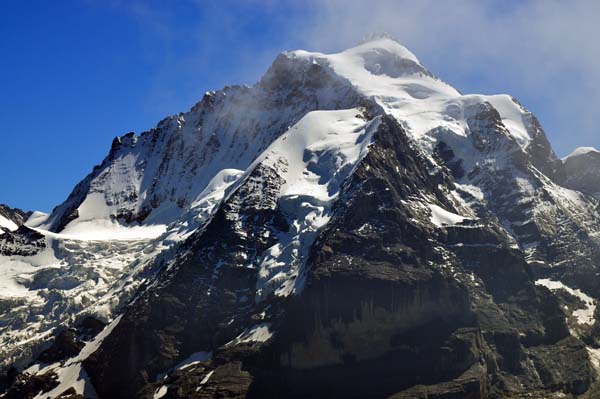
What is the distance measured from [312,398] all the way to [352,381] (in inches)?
379

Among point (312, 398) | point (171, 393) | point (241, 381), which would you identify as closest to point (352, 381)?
point (312, 398)

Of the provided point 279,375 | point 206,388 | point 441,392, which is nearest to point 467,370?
point 441,392

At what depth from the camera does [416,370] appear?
197375mm

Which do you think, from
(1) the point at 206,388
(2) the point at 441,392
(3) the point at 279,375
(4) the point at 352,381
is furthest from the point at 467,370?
(1) the point at 206,388

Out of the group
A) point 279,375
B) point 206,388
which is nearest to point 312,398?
point 279,375

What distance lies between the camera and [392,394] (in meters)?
193

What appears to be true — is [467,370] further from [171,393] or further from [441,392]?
[171,393]

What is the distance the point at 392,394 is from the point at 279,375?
25422 mm

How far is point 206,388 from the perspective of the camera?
197m

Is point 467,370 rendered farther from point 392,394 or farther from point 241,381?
point 241,381

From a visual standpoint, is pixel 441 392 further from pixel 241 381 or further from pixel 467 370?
pixel 241 381

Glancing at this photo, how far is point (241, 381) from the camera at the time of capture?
654ft

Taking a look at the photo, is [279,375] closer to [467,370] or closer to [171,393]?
[171,393]

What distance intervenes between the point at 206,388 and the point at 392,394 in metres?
40.5
